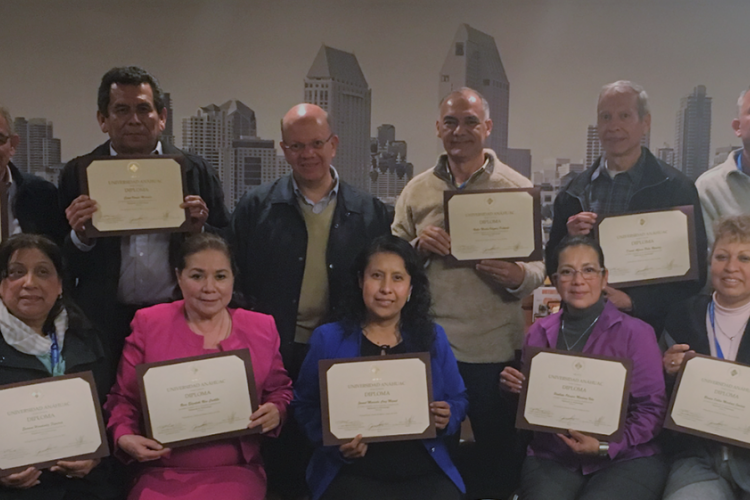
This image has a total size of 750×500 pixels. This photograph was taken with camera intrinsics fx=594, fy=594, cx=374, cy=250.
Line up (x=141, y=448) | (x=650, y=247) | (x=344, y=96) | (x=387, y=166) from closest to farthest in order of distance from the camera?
(x=141, y=448)
(x=650, y=247)
(x=344, y=96)
(x=387, y=166)

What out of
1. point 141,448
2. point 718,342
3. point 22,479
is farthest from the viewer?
point 718,342

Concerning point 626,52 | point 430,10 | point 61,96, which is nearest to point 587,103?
point 626,52

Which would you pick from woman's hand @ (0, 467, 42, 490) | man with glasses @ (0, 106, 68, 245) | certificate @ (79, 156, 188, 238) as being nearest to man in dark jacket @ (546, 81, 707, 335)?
certificate @ (79, 156, 188, 238)

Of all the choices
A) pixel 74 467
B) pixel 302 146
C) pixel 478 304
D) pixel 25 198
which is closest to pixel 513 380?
pixel 478 304

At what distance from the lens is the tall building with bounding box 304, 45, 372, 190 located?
13.2 feet

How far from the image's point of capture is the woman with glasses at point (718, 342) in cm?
207

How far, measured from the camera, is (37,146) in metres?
4.09

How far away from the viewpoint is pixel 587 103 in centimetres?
417

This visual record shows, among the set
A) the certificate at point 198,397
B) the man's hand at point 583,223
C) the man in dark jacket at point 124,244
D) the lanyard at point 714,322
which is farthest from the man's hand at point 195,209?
the lanyard at point 714,322

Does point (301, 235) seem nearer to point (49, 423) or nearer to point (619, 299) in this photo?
point (49, 423)

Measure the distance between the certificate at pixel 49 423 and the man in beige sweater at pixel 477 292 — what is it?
1417mm

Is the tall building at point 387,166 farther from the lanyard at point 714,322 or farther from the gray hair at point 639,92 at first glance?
the lanyard at point 714,322

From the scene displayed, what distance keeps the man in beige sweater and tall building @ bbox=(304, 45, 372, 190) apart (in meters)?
1.42

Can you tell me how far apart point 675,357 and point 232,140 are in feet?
9.94
